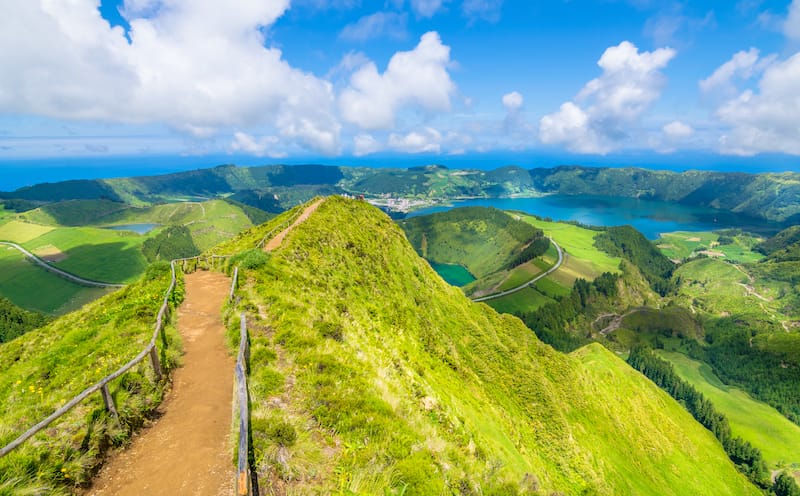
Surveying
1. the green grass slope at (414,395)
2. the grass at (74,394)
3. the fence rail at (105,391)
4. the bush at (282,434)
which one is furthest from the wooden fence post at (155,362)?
the bush at (282,434)

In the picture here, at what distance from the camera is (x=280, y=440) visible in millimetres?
13195

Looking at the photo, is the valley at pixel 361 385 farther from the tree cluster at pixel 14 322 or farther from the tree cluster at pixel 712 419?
the tree cluster at pixel 14 322

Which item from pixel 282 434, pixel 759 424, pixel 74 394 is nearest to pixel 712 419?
pixel 759 424

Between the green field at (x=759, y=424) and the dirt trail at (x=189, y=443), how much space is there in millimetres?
220206

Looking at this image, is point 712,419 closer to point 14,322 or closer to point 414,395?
point 414,395

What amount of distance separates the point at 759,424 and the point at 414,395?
23546 centimetres

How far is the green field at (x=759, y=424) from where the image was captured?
147m

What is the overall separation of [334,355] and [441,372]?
25597mm

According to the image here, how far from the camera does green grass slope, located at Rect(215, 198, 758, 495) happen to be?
14.7m

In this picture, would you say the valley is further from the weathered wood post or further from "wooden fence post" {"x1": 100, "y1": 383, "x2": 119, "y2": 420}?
the weathered wood post

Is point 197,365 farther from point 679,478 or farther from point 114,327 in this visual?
point 679,478

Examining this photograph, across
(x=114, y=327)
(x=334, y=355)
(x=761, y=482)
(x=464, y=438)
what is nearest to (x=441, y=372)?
(x=464, y=438)

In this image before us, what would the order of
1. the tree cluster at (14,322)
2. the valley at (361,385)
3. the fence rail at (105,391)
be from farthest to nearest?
the tree cluster at (14,322), the valley at (361,385), the fence rail at (105,391)

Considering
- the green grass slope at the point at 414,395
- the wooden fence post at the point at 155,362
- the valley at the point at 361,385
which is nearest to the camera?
the valley at the point at 361,385
